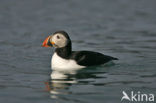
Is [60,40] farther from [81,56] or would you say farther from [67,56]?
[81,56]

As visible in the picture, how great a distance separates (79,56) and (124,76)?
139cm

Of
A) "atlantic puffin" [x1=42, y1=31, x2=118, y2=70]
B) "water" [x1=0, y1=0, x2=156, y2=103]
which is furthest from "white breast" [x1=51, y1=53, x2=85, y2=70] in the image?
"water" [x1=0, y1=0, x2=156, y2=103]

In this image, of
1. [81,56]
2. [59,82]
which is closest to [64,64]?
[81,56]

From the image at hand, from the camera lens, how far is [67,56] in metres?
10.5

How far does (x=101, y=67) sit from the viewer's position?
1079 cm

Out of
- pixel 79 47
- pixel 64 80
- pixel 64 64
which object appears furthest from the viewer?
pixel 79 47

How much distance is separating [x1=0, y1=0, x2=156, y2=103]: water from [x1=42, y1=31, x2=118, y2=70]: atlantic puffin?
0.73 feet

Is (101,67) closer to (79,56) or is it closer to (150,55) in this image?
(79,56)

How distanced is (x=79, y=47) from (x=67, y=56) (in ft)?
11.7

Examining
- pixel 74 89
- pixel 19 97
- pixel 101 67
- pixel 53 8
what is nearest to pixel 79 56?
pixel 101 67

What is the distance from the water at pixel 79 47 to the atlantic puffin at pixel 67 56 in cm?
22

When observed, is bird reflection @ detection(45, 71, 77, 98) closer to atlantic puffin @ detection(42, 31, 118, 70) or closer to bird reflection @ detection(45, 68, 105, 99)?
bird reflection @ detection(45, 68, 105, 99)

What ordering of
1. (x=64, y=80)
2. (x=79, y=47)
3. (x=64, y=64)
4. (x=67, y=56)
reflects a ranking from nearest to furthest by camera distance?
(x=64, y=80) < (x=64, y=64) < (x=67, y=56) < (x=79, y=47)

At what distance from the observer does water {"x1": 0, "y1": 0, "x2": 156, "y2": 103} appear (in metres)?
8.41
